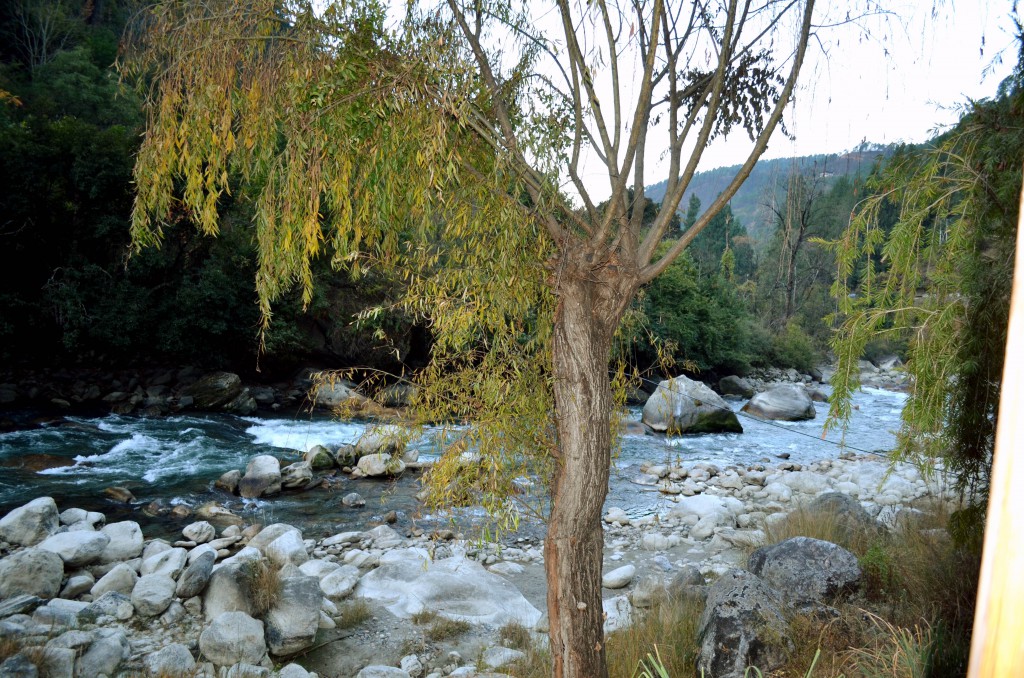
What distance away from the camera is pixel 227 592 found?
536 cm

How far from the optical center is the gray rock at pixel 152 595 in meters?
5.21

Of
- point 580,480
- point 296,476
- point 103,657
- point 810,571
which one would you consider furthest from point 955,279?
point 296,476

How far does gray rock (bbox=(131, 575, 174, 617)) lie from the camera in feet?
17.1

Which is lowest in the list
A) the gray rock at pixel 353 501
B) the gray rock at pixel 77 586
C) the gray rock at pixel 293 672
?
the gray rock at pixel 353 501

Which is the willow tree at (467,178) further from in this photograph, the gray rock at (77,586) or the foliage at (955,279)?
the gray rock at (77,586)

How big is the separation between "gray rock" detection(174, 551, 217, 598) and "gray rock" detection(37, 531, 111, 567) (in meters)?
1.22

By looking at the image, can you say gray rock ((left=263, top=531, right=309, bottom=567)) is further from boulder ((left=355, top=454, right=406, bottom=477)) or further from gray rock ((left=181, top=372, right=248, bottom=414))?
gray rock ((left=181, top=372, right=248, bottom=414))

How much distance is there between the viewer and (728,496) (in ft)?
32.7

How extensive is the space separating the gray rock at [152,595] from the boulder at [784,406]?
14967mm

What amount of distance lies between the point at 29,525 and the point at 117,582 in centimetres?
187

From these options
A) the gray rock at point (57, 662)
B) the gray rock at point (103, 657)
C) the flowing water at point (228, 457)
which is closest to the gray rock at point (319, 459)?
the flowing water at point (228, 457)

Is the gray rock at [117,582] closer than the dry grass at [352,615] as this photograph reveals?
No

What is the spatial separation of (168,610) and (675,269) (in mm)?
18484

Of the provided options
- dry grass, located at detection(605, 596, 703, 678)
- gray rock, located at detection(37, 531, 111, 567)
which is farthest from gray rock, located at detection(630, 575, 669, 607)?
gray rock, located at detection(37, 531, 111, 567)
